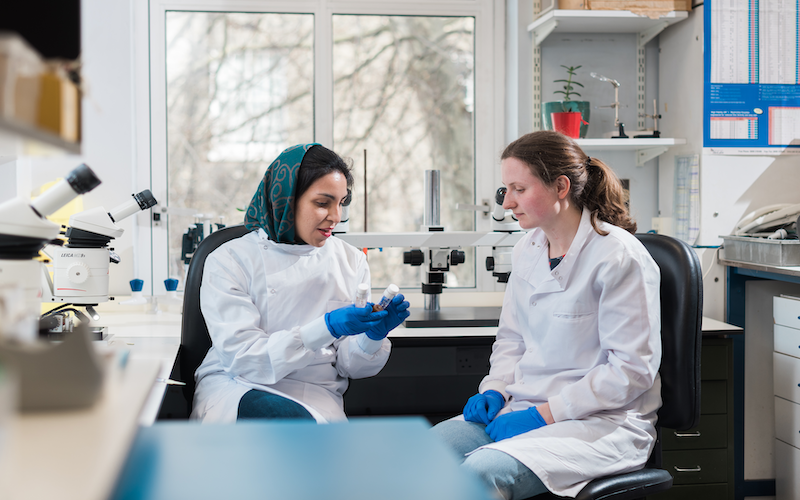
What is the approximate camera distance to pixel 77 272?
1518 mm

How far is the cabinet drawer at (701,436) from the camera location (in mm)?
1954

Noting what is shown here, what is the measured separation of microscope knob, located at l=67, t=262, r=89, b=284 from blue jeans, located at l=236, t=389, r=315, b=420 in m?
0.52

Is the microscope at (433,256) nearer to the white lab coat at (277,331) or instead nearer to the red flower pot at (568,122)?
the white lab coat at (277,331)

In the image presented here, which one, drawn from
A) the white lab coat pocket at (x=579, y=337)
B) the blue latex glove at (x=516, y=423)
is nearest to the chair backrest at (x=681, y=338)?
the white lab coat pocket at (x=579, y=337)

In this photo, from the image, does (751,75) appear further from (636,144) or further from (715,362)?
(715,362)

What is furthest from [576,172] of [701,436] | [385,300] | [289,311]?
[701,436]

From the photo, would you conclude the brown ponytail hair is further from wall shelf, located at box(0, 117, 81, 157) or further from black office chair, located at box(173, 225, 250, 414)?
wall shelf, located at box(0, 117, 81, 157)

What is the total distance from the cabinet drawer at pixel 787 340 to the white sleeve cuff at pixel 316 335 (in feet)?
5.32

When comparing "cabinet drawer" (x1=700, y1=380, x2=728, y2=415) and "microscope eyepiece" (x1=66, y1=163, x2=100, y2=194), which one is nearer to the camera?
"microscope eyepiece" (x1=66, y1=163, x2=100, y2=194)

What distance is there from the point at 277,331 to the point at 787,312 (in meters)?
1.75

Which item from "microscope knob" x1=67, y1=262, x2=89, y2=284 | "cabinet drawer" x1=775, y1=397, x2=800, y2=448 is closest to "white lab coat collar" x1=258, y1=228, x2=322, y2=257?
"microscope knob" x1=67, y1=262, x2=89, y2=284

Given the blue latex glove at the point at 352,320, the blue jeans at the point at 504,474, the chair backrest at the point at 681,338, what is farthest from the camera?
the blue latex glove at the point at 352,320

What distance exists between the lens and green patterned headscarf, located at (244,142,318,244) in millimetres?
1613

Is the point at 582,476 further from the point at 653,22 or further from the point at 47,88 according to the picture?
the point at 653,22
